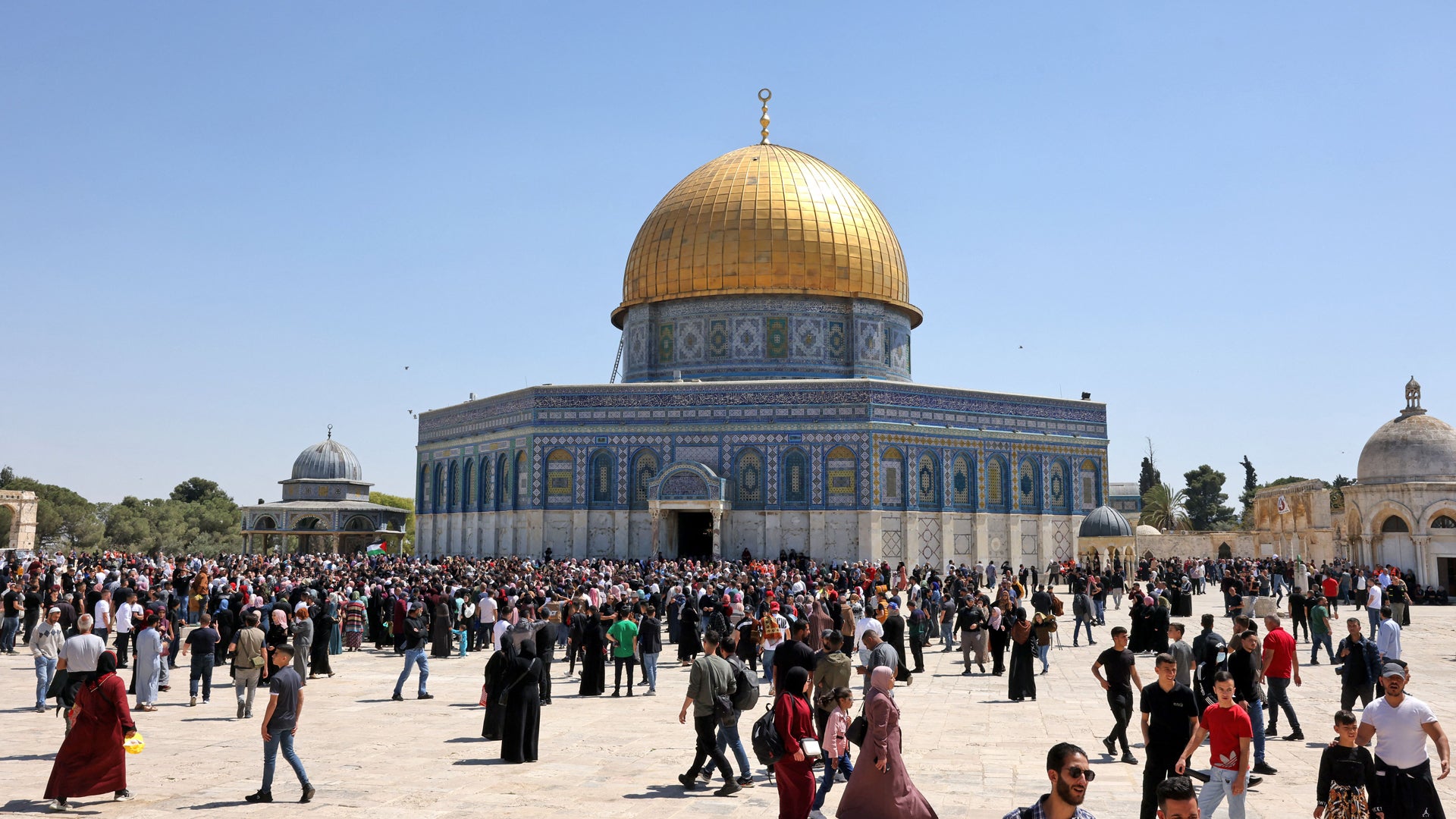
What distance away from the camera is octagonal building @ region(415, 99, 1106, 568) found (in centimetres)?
4000

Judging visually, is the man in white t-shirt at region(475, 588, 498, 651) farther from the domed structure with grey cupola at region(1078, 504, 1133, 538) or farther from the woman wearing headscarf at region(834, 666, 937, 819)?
the domed structure with grey cupola at region(1078, 504, 1133, 538)

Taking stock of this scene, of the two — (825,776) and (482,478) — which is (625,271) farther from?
(825,776)

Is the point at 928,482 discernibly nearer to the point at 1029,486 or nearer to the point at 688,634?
the point at 1029,486

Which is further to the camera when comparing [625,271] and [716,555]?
[625,271]

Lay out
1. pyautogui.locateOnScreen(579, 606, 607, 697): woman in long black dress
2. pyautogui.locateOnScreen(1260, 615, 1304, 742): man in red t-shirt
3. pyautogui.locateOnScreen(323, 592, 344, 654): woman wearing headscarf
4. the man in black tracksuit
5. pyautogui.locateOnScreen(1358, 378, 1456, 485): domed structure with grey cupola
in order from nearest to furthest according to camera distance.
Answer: the man in black tracksuit → pyautogui.locateOnScreen(1260, 615, 1304, 742): man in red t-shirt → pyautogui.locateOnScreen(579, 606, 607, 697): woman in long black dress → pyautogui.locateOnScreen(323, 592, 344, 654): woman wearing headscarf → pyautogui.locateOnScreen(1358, 378, 1456, 485): domed structure with grey cupola

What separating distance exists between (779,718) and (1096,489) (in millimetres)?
38029

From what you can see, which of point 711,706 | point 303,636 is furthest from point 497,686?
point 303,636

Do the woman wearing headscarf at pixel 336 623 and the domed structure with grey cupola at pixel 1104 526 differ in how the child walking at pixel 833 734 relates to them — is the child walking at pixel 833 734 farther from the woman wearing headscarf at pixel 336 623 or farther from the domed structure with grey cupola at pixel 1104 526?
the domed structure with grey cupola at pixel 1104 526

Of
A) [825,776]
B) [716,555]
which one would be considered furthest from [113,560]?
[825,776]

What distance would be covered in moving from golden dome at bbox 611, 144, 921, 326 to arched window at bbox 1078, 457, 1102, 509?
907cm

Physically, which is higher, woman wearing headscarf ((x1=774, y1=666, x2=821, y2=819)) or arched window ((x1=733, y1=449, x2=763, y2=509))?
arched window ((x1=733, y1=449, x2=763, y2=509))

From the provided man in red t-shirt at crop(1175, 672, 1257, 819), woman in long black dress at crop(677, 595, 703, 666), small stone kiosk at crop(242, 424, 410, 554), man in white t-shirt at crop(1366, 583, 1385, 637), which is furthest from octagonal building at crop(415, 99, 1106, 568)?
man in red t-shirt at crop(1175, 672, 1257, 819)

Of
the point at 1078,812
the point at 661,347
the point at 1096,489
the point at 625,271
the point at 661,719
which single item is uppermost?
the point at 625,271

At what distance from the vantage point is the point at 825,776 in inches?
355
